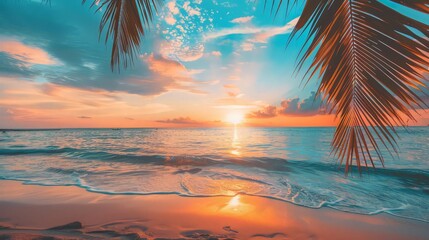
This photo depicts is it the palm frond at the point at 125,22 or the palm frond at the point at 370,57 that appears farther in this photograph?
the palm frond at the point at 125,22

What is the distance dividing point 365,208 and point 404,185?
15.0 ft

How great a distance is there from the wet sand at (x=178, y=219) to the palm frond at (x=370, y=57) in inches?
110

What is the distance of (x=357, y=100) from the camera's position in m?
1.77

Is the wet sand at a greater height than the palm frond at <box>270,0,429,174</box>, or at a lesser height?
lesser

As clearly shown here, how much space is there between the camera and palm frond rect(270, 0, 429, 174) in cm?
143

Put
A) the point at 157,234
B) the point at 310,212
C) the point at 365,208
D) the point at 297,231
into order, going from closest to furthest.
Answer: the point at 157,234 → the point at 297,231 → the point at 310,212 → the point at 365,208

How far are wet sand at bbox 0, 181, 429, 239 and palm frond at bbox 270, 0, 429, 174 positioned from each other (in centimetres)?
279

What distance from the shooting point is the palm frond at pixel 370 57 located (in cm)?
143

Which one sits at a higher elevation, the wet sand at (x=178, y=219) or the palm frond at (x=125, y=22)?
the palm frond at (x=125, y=22)

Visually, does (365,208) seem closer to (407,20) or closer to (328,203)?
(328,203)

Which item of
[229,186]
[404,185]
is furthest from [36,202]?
[404,185]

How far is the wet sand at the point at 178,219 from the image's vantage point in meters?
3.60

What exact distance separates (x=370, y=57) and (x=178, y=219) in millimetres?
3978

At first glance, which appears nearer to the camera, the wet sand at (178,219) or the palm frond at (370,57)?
the palm frond at (370,57)
